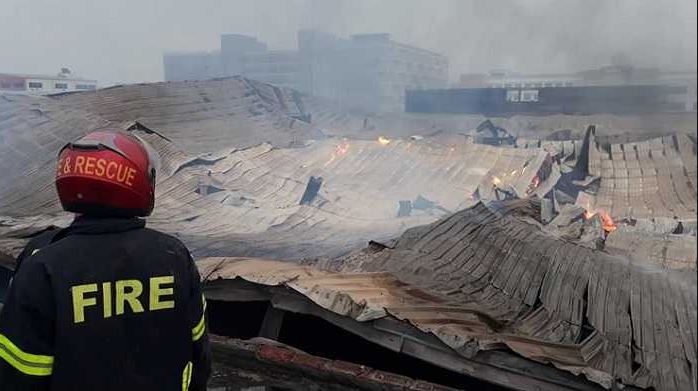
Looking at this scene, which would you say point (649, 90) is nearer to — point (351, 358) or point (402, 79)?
point (351, 358)

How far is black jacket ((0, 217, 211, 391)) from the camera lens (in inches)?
51.5

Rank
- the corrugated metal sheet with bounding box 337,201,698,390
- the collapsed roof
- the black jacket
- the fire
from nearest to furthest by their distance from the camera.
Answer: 1. the black jacket
2. the corrugated metal sheet with bounding box 337,201,698,390
3. the collapsed roof
4. the fire

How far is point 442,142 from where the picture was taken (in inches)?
380

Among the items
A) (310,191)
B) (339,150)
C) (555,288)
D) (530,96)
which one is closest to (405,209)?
(310,191)

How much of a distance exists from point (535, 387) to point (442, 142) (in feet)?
24.3

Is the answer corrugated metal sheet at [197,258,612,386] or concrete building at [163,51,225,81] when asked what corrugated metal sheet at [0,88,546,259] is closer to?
corrugated metal sheet at [197,258,612,386]

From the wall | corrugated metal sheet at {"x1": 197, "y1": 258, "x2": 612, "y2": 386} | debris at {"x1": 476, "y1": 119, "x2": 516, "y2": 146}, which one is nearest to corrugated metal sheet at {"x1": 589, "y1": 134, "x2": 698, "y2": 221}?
the wall

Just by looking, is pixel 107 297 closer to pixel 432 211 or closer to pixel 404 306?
pixel 404 306

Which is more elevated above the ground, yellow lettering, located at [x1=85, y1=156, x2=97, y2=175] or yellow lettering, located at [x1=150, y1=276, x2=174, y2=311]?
yellow lettering, located at [x1=85, y1=156, x2=97, y2=175]

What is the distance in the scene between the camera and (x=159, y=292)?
144cm

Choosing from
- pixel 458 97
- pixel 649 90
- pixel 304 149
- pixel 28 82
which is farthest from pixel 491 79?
pixel 28 82

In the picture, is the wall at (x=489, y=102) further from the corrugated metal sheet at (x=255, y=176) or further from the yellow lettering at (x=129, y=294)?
the yellow lettering at (x=129, y=294)

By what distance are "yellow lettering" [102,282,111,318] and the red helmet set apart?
18 centimetres

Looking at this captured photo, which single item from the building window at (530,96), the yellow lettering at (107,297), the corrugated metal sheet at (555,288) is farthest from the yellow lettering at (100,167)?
the building window at (530,96)
